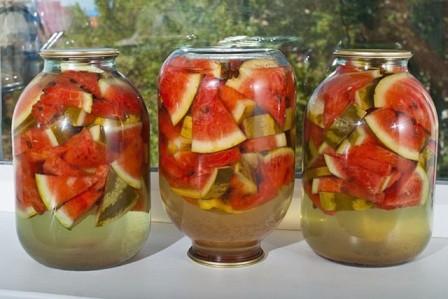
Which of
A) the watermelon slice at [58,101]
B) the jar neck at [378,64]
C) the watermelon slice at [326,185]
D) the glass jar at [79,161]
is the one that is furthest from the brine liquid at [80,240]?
the jar neck at [378,64]

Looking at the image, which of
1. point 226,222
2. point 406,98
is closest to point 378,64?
point 406,98

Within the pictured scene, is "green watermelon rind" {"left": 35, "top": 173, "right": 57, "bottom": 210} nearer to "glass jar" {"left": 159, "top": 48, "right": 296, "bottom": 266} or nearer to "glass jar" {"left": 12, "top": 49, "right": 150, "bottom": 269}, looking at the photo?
"glass jar" {"left": 12, "top": 49, "right": 150, "bottom": 269}

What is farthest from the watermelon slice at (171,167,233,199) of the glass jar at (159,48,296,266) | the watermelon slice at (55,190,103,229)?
the watermelon slice at (55,190,103,229)

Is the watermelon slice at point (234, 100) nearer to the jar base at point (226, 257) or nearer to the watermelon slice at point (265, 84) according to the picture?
the watermelon slice at point (265, 84)

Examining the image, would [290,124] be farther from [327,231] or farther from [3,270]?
[3,270]

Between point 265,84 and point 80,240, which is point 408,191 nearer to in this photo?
point 265,84

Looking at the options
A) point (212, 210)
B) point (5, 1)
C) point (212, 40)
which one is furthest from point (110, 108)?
point (5, 1)
